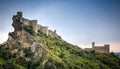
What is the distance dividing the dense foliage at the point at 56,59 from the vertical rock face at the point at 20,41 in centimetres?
144

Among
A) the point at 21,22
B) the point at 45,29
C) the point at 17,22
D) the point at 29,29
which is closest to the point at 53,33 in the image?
the point at 45,29

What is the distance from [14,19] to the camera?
98.8 m

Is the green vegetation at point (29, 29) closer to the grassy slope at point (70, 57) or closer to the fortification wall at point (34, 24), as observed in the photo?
the fortification wall at point (34, 24)

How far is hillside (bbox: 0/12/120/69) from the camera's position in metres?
87.0

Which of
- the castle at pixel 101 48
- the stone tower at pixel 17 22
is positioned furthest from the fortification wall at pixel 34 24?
the castle at pixel 101 48

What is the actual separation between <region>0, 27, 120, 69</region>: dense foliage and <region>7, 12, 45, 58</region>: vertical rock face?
1440mm

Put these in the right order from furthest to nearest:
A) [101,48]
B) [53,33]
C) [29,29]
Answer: [101,48]
[53,33]
[29,29]

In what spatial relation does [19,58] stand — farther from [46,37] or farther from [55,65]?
[46,37]

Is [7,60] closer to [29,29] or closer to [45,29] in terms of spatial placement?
[29,29]

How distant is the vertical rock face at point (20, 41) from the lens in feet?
302

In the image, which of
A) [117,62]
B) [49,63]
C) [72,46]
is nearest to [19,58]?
[49,63]

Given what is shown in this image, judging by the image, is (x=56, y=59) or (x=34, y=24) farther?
(x=34, y=24)

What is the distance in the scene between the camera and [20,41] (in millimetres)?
95188

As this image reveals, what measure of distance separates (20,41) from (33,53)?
6.79 metres
